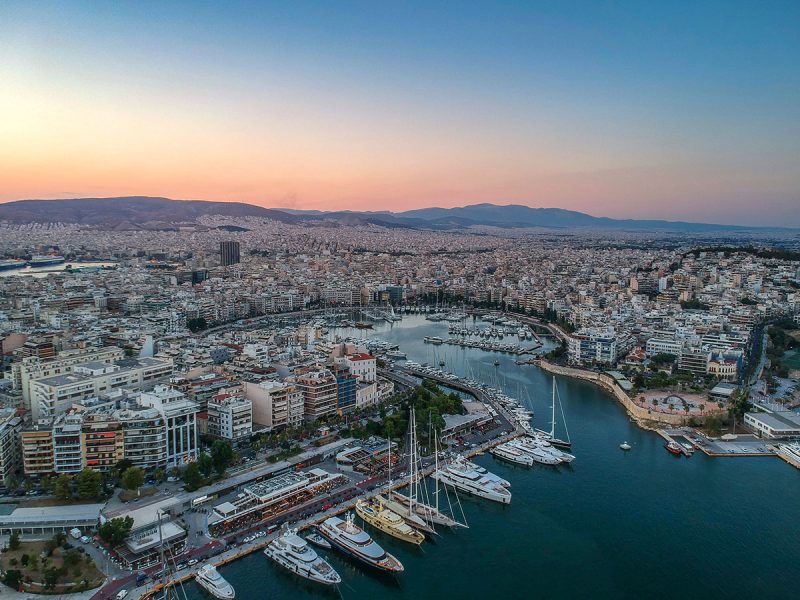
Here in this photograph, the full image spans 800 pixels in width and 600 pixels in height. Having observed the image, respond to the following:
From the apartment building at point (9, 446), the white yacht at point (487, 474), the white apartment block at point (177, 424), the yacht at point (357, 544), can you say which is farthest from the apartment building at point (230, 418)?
the white yacht at point (487, 474)

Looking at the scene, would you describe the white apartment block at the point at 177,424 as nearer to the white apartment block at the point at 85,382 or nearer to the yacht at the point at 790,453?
the white apartment block at the point at 85,382

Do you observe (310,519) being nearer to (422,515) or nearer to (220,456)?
(422,515)

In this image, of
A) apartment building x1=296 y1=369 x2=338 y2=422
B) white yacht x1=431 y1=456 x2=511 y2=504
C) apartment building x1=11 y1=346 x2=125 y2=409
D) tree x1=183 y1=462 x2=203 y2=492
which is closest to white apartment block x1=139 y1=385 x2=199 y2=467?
tree x1=183 y1=462 x2=203 y2=492

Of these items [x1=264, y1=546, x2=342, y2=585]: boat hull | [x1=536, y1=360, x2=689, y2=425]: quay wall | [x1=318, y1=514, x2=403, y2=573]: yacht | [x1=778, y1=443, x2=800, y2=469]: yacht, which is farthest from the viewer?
[x1=536, y1=360, x2=689, y2=425]: quay wall

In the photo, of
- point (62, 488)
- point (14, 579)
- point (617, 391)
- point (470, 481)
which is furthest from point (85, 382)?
point (617, 391)

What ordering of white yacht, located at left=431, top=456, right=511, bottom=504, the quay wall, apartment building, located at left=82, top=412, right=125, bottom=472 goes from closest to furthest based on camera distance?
apartment building, located at left=82, top=412, right=125, bottom=472 < white yacht, located at left=431, top=456, right=511, bottom=504 < the quay wall

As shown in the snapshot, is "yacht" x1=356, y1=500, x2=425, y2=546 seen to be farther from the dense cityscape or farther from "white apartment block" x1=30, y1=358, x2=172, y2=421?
"white apartment block" x1=30, y1=358, x2=172, y2=421

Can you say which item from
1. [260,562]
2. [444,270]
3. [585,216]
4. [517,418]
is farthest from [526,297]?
[585,216]
